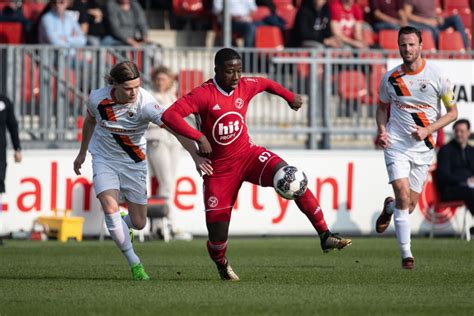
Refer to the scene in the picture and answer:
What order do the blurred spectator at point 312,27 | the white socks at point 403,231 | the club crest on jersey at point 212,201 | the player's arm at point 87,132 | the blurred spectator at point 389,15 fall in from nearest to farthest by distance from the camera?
1. the club crest on jersey at point 212,201
2. the player's arm at point 87,132
3. the white socks at point 403,231
4. the blurred spectator at point 312,27
5. the blurred spectator at point 389,15

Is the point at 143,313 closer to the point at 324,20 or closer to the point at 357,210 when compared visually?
the point at 357,210

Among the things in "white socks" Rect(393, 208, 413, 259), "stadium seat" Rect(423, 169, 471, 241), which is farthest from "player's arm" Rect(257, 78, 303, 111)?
"stadium seat" Rect(423, 169, 471, 241)

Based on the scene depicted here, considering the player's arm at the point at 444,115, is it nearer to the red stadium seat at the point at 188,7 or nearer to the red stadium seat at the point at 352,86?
the red stadium seat at the point at 352,86

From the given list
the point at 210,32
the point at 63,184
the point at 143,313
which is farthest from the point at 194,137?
the point at 210,32

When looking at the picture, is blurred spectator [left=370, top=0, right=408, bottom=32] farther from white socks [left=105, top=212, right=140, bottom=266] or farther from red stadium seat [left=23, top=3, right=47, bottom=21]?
white socks [left=105, top=212, right=140, bottom=266]

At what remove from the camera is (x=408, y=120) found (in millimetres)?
12938

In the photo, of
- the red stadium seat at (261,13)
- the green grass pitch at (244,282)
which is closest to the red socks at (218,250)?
the green grass pitch at (244,282)

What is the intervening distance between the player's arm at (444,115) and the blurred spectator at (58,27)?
9273mm

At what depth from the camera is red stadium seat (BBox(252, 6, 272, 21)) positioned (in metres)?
23.4

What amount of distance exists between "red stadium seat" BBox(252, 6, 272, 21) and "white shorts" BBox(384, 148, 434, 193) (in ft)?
34.7

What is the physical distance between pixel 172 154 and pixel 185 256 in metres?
4.34

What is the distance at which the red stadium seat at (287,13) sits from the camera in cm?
2374

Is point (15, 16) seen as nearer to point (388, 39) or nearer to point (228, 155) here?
point (388, 39)

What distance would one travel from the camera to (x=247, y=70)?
66.6ft
